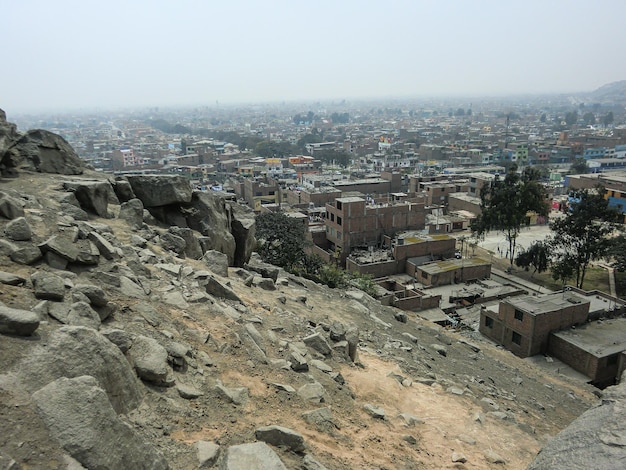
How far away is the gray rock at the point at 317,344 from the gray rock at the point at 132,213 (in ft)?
18.6

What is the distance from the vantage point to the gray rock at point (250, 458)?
465 cm

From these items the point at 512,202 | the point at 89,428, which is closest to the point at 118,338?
the point at 89,428

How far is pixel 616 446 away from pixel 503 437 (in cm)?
304

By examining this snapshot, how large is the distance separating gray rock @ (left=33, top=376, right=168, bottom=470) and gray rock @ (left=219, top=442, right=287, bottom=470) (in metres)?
0.62

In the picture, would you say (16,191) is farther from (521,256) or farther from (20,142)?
(521,256)

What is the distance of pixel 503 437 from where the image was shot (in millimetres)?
8195

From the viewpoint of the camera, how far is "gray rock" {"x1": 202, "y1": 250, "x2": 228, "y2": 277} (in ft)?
38.8

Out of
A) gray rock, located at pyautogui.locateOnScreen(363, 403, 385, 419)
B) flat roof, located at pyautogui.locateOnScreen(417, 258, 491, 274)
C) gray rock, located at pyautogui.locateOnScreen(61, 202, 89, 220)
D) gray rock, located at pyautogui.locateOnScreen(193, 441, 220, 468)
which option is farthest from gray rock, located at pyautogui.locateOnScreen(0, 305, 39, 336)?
flat roof, located at pyautogui.locateOnScreen(417, 258, 491, 274)

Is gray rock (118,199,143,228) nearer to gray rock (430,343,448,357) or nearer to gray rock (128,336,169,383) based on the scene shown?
gray rock (128,336,169,383)

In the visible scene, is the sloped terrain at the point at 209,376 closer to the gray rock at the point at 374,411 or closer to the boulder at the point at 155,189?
the gray rock at the point at 374,411

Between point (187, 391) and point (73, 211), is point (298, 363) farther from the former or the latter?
point (73, 211)

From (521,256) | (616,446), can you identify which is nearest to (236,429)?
(616,446)

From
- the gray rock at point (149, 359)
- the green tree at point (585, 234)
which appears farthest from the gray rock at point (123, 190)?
the green tree at point (585, 234)

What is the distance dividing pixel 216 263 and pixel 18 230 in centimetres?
510
